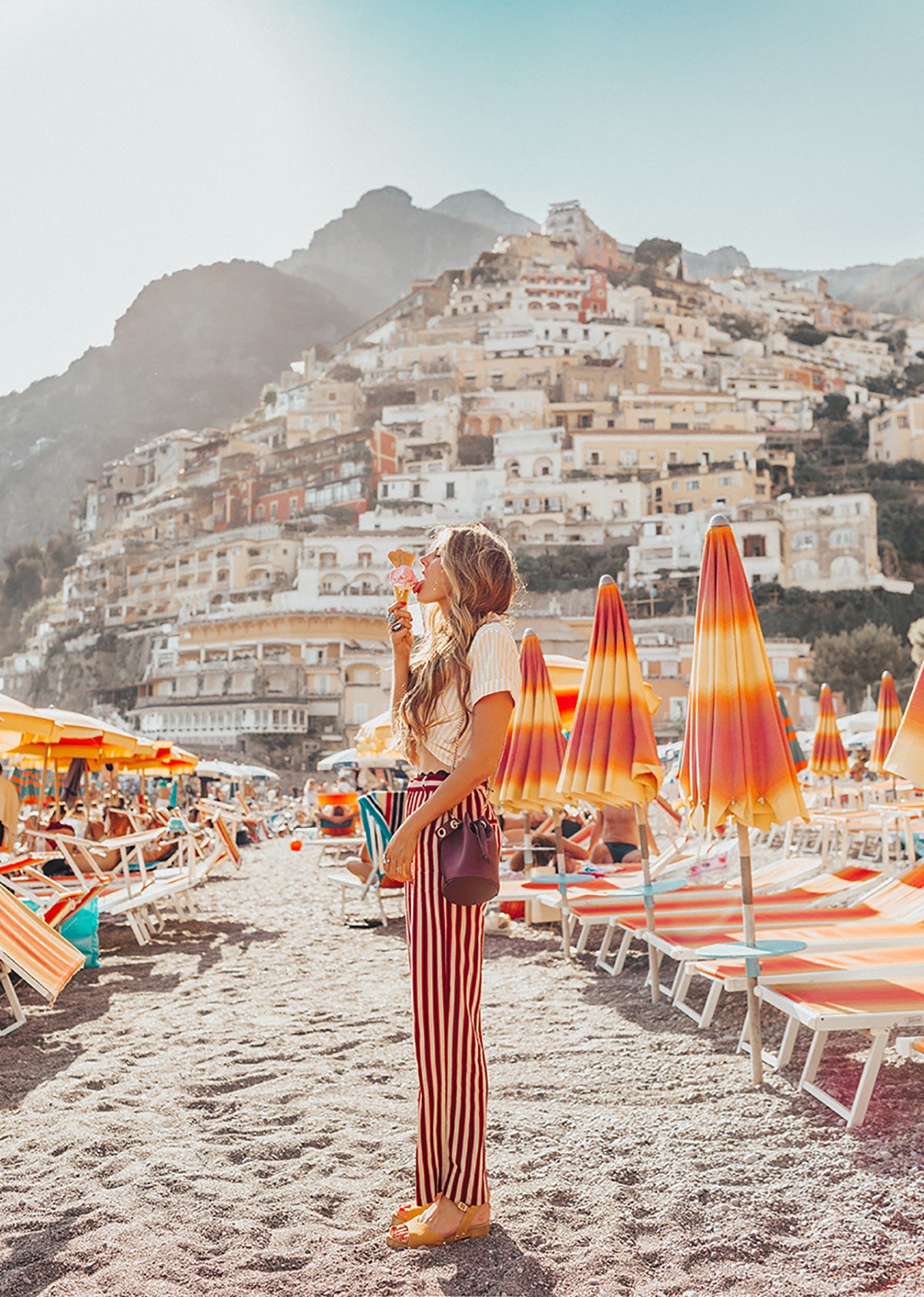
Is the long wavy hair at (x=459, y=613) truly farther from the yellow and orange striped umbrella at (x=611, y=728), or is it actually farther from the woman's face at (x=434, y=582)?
the yellow and orange striped umbrella at (x=611, y=728)

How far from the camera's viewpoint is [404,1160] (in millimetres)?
2686

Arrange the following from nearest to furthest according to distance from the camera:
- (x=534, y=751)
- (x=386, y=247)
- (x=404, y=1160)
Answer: (x=404, y=1160) → (x=534, y=751) → (x=386, y=247)

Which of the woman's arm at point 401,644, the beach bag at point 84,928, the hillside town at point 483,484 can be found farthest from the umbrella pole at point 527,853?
the hillside town at point 483,484

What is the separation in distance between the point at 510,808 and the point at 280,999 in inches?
73.1

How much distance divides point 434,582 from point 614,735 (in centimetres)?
254

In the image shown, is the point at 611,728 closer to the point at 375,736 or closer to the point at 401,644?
the point at 401,644

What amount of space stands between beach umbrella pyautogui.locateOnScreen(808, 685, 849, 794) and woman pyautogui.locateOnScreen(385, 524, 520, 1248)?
1206 cm

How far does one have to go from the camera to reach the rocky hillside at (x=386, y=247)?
13250 centimetres

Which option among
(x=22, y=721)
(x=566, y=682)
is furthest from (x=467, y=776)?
(x=566, y=682)

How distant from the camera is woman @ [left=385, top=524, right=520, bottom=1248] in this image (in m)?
2.03

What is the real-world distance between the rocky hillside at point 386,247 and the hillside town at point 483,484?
5498 cm

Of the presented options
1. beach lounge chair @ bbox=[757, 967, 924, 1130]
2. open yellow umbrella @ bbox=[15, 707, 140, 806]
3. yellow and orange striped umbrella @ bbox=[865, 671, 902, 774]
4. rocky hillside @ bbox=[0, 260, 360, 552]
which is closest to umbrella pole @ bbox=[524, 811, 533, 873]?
open yellow umbrella @ bbox=[15, 707, 140, 806]

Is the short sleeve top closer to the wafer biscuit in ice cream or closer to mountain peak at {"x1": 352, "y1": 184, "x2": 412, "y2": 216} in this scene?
the wafer biscuit in ice cream

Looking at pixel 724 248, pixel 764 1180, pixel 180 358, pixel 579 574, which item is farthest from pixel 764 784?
pixel 724 248
